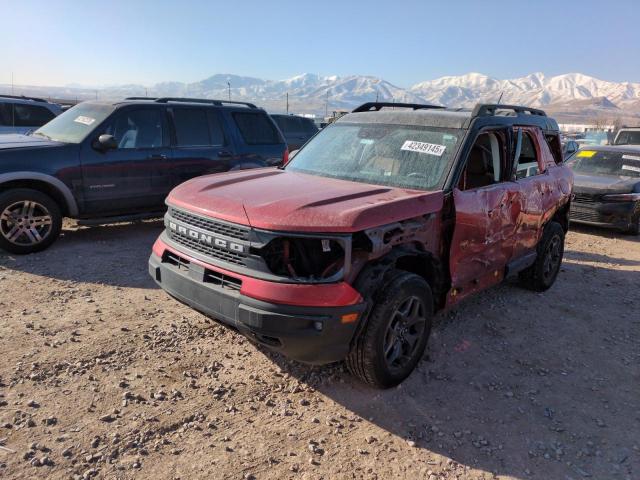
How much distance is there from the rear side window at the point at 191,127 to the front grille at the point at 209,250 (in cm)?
387

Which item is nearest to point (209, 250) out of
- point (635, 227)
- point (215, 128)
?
point (215, 128)

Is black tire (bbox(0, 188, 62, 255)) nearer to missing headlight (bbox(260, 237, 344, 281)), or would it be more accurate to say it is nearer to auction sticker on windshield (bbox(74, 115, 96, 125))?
auction sticker on windshield (bbox(74, 115, 96, 125))

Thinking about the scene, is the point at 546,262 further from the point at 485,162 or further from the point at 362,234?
the point at 362,234

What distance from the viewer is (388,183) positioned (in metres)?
3.82

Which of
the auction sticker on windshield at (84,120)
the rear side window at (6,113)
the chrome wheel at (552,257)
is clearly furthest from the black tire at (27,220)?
the rear side window at (6,113)

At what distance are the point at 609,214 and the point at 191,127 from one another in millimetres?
7688

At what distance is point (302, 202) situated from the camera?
310 centimetres

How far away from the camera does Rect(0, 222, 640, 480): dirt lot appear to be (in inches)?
106

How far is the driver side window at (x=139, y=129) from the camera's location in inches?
260

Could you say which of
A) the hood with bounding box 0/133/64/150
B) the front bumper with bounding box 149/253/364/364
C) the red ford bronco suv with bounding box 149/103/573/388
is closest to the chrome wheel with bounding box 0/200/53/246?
the hood with bounding box 0/133/64/150

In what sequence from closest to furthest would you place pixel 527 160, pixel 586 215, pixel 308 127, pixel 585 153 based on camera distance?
pixel 527 160
pixel 586 215
pixel 585 153
pixel 308 127

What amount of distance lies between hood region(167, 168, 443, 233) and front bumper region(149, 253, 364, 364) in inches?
17.8

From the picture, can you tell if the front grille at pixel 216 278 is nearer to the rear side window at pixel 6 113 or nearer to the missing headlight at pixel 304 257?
the missing headlight at pixel 304 257

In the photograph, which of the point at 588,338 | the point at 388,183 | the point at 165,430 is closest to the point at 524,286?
the point at 588,338
